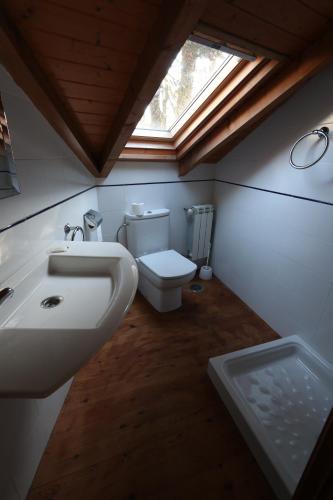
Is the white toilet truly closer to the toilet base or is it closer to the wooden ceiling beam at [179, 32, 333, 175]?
the toilet base

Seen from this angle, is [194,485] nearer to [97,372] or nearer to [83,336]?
[97,372]

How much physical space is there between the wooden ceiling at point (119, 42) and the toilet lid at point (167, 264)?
0.99m

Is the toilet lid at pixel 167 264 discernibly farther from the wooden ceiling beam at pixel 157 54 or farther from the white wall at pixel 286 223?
the wooden ceiling beam at pixel 157 54

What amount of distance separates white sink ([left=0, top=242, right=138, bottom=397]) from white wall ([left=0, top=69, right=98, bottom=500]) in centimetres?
10

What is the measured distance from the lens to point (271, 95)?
131 cm

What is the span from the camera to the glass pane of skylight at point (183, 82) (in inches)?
51.4

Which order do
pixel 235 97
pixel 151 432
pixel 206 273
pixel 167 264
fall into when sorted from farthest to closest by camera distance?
pixel 206 273
pixel 167 264
pixel 235 97
pixel 151 432

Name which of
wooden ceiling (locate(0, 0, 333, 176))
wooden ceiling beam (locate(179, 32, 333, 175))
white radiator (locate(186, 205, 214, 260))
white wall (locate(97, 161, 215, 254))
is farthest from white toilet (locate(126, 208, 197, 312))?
wooden ceiling (locate(0, 0, 333, 176))

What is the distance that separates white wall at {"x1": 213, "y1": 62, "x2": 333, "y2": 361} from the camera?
1356 mm

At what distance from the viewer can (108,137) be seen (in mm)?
1418

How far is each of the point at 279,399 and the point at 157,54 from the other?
180cm

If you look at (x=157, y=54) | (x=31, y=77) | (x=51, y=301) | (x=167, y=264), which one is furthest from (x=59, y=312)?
(x=167, y=264)

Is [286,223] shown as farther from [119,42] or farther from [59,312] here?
[59,312]

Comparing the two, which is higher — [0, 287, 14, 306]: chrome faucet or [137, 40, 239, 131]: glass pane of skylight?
[137, 40, 239, 131]: glass pane of skylight
